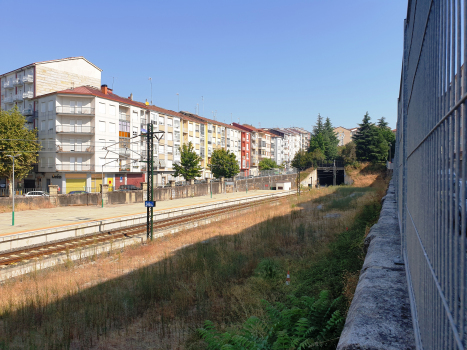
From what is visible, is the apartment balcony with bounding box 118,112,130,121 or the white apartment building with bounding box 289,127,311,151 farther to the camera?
the white apartment building with bounding box 289,127,311,151

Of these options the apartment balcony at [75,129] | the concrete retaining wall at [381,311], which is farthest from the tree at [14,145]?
the concrete retaining wall at [381,311]

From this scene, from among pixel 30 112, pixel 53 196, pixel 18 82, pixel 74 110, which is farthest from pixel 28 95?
pixel 53 196

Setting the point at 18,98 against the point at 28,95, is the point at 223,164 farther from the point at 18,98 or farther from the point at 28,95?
the point at 18,98

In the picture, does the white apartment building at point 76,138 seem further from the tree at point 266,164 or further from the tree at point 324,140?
the tree at point 324,140

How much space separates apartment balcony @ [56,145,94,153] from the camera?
47438 mm

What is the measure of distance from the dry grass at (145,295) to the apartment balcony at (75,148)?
3731 cm

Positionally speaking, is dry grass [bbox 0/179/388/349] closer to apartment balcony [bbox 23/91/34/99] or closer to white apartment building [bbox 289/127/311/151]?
apartment balcony [bbox 23/91/34/99]

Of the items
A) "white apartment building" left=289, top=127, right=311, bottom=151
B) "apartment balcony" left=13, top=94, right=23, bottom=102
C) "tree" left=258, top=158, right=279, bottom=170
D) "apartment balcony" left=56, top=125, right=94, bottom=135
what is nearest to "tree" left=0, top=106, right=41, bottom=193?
"apartment balcony" left=56, top=125, right=94, bottom=135

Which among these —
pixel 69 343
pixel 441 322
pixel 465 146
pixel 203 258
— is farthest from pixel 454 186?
pixel 203 258

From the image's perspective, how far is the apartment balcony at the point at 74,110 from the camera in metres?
47.4

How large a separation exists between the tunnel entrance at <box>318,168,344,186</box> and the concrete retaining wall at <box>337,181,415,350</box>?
219 feet

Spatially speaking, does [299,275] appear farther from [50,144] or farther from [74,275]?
[50,144]

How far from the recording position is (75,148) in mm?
48125

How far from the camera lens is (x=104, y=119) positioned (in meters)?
49.8
